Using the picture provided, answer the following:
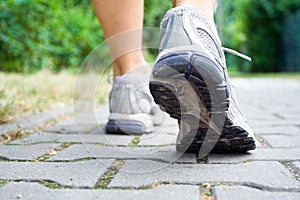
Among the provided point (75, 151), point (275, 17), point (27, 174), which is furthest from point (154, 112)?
point (275, 17)

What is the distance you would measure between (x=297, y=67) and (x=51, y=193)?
1084cm

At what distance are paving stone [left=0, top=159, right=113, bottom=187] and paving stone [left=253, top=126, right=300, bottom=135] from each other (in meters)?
0.78

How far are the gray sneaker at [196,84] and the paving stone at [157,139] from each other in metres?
0.28

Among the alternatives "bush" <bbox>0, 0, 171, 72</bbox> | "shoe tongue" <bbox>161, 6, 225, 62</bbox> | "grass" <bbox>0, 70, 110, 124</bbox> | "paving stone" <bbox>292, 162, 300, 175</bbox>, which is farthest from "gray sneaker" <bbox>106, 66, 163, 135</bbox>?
"bush" <bbox>0, 0, 171, 72</bbox>

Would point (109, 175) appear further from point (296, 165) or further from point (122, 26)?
point (122, 26)

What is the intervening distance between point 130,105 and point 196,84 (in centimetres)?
60

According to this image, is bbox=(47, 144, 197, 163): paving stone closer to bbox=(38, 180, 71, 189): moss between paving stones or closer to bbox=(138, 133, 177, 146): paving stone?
bbox=(138, 133, 177, 146): paving stone

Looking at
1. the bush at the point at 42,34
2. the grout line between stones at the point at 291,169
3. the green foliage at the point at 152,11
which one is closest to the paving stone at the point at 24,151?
the grout line between stones at the point at 291,169

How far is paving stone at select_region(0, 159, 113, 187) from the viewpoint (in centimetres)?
92

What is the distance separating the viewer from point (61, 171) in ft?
3.28

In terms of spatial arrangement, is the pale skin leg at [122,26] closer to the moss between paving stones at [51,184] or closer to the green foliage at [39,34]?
the moss between paving stones at [51,184]

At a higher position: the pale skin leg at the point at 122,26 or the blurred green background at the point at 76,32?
the pale skin leg at the point at 122,26

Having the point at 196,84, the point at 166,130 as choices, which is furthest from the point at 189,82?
the point at 166,130

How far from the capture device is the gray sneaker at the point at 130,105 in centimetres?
151
